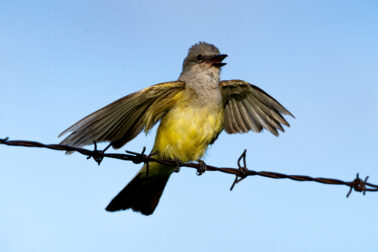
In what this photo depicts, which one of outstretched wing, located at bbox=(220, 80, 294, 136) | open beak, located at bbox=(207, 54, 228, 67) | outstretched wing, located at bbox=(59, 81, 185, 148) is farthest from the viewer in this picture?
outstretched wing, located at bbox=(220, 80, 294, 136)

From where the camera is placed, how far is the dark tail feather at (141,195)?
657 cm

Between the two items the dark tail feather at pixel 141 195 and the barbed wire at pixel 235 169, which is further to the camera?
the dark tail feather at pixel 141 195

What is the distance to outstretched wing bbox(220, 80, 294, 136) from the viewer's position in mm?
7328

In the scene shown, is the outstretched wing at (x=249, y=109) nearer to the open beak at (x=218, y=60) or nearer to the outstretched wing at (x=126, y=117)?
the open beak at (x=218, y=60)

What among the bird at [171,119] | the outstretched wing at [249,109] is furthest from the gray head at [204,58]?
the outstretched wing at [249,109]

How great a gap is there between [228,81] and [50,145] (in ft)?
11.8

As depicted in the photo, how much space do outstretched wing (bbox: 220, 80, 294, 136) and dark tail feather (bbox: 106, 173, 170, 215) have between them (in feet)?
4.83

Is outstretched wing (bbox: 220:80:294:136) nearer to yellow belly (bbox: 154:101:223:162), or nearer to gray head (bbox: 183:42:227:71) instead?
gray head (bbox: 183:42:227:71)

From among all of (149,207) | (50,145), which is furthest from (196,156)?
(50,145)

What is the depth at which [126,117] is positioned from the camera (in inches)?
245

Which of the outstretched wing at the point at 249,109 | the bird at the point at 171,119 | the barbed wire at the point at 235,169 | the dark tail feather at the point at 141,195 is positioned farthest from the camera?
the outstretched wing at the point at 249,109

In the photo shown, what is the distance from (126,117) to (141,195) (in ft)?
4.07

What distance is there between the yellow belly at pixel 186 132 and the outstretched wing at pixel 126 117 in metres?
0.19

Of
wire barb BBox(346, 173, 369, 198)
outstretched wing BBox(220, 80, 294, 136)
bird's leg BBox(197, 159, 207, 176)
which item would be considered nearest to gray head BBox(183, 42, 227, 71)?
outstretched wing BBox(220, 80, 294, 136)
